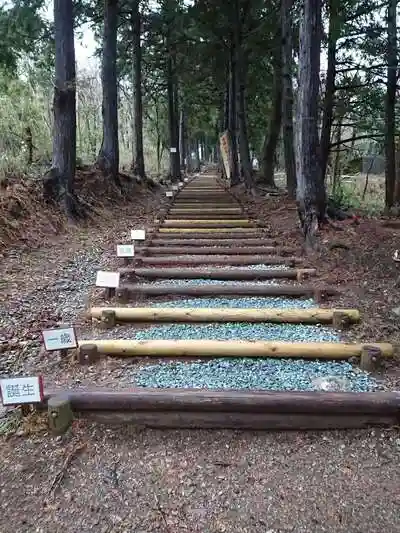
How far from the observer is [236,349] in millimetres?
3043

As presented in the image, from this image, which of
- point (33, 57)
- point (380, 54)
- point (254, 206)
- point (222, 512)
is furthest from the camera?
point (33, 57)

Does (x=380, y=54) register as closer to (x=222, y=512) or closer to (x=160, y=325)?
(x=160, y=325)

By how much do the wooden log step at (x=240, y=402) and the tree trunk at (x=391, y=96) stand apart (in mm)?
7488

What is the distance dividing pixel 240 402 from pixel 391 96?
954 cm

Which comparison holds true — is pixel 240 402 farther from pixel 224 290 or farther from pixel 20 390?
pixel 224 290

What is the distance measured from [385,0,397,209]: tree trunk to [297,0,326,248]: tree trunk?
308 centimetres

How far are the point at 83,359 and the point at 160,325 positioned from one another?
2.73ft

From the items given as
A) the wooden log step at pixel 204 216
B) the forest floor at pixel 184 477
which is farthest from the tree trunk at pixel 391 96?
the forest floor at pixel 184 477

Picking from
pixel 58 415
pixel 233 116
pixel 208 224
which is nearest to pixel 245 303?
pixel 58 415

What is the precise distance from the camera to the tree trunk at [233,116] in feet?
44.9

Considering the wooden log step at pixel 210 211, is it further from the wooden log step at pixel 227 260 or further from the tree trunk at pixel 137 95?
the tree trunk at pixel 137 95

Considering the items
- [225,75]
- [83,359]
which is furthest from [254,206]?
[225,75]

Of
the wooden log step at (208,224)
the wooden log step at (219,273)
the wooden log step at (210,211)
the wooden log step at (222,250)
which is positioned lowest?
the wooden log step at (219,273)

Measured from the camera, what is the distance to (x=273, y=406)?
2.34 meters
